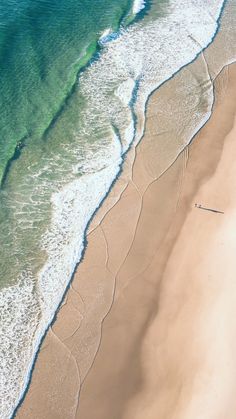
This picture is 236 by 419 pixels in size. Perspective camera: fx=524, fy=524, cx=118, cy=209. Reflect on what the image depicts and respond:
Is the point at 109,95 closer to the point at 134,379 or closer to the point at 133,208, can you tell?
the point at 133,208

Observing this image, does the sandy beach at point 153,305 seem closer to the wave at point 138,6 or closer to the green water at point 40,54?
the green water at point 40,54

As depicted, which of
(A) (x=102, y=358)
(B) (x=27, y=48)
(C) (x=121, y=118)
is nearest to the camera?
(A) (x=102, y=358)

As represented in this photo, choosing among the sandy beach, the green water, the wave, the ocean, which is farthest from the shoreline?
the wave

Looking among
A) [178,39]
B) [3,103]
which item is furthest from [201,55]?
[3,103]

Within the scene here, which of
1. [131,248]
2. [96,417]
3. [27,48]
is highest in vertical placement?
[27,48]

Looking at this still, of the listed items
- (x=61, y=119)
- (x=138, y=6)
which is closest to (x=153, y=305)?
(x=61, y=119)

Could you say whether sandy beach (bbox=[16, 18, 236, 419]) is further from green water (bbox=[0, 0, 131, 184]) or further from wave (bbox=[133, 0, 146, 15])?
wave (bbox=[133, 0, 146, 15])

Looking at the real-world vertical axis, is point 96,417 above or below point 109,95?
below
